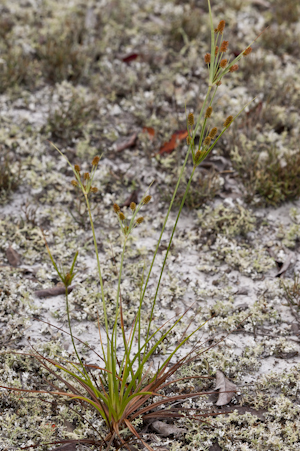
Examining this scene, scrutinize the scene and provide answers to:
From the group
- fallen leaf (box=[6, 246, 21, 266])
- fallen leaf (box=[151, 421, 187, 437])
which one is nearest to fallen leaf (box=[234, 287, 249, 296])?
fallen leaf (box=[151, 421, 187, 437])

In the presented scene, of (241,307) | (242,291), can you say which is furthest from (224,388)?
(242,291)

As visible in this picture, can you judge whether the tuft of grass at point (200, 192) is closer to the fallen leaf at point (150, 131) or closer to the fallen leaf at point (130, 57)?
the fallen leaf at point (150, 131)

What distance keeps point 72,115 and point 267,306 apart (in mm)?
3176

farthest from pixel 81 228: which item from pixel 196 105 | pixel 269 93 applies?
pixel 269 93

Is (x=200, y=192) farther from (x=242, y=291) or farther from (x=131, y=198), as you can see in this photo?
(x=242, y=291)

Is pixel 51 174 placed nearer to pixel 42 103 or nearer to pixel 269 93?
pixel 42 103

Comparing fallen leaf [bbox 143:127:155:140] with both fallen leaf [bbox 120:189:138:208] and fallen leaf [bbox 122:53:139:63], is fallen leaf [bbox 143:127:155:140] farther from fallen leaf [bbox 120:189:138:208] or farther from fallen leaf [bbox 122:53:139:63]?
fallen leaf [bbox 122:53:139:63]

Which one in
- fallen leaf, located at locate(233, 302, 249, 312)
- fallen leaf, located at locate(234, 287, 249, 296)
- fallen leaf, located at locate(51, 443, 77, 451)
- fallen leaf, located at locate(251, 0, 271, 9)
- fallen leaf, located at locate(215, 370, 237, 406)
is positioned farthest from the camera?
fallen leaf, located at locate(251, 0, 271, 9)

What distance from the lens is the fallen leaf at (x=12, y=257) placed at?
3605mm

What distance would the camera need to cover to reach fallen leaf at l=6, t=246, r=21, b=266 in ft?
11.8

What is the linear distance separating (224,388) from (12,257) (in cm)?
217

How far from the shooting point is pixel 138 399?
2432 mm

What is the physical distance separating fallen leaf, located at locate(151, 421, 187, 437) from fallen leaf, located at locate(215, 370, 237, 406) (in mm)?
331

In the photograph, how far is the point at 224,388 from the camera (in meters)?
2.75
